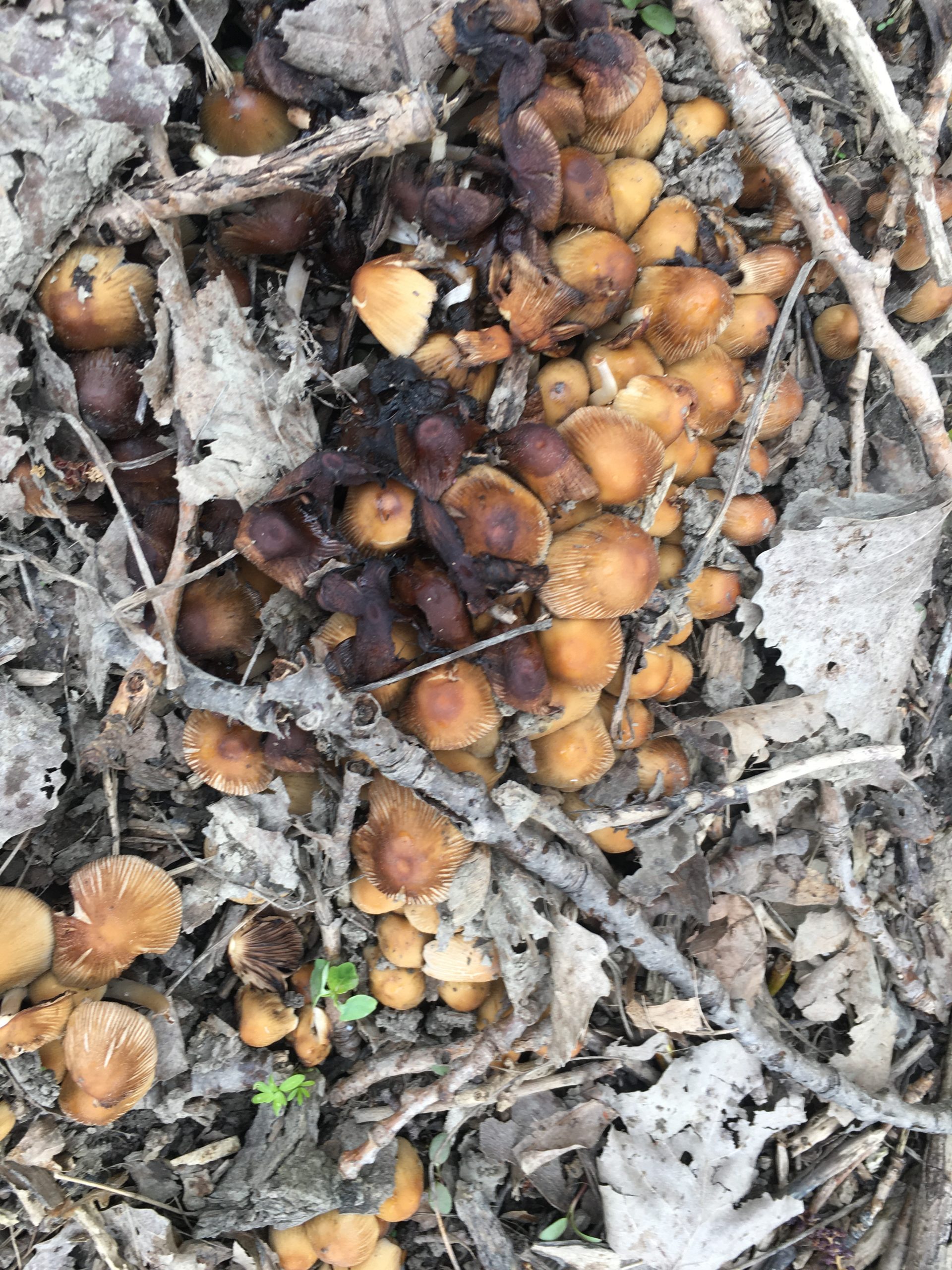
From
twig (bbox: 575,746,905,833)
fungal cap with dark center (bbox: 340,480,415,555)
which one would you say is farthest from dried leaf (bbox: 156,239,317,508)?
twig (bbox: 575,746,905,833)

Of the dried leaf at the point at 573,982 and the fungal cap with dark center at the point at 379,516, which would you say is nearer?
the fungal cap with dark center at the point at 379,516

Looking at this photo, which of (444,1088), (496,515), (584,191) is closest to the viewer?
(496,515)

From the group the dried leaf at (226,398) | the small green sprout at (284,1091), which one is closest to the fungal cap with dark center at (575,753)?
the dried leaf at (226,398)

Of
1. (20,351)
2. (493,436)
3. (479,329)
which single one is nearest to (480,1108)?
(493,436)

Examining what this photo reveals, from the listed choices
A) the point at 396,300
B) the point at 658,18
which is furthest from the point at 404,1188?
the point at 658,18

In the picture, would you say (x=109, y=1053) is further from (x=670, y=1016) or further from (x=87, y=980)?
(x=670, y=1016)

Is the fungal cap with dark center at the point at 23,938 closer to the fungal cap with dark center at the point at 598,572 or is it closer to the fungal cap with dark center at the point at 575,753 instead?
the fungal cap with dark center at the point at 575,753

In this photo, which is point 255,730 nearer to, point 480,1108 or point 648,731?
point 648,731
